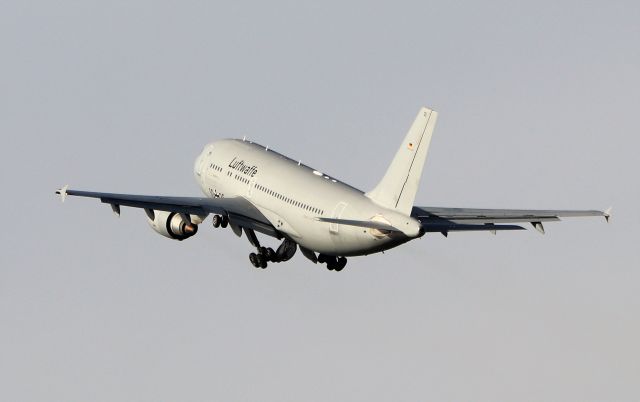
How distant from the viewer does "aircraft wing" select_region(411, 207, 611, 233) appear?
107m

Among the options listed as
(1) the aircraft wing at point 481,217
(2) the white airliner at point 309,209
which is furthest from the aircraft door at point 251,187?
(1) the aircraft wing at point 481,217

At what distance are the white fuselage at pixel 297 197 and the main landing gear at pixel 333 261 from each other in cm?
399

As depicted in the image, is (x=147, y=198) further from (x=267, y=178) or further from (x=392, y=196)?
(x=392, y=196)

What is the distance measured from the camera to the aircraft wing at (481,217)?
10681 centimetres

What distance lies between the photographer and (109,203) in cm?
10712

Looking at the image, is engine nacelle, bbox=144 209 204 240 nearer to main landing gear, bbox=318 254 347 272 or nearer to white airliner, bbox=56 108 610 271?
white airliner, bbox=56 108 610 271

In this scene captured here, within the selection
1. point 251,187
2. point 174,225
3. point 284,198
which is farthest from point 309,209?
point 174,225

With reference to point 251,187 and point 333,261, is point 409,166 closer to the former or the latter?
point 333,261

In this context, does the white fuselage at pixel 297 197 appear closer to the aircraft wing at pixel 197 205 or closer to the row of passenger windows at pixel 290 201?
the row of passenger windows at pixel 290 201

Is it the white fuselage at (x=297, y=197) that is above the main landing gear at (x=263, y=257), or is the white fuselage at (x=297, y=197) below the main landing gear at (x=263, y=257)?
above

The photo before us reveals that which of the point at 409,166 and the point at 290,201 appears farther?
the point at 290,201

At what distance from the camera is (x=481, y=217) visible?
109m

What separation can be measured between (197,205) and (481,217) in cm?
1550

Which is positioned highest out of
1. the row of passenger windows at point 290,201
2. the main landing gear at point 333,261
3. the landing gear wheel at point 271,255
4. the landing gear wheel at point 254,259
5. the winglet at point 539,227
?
the winglet at point 539,227
